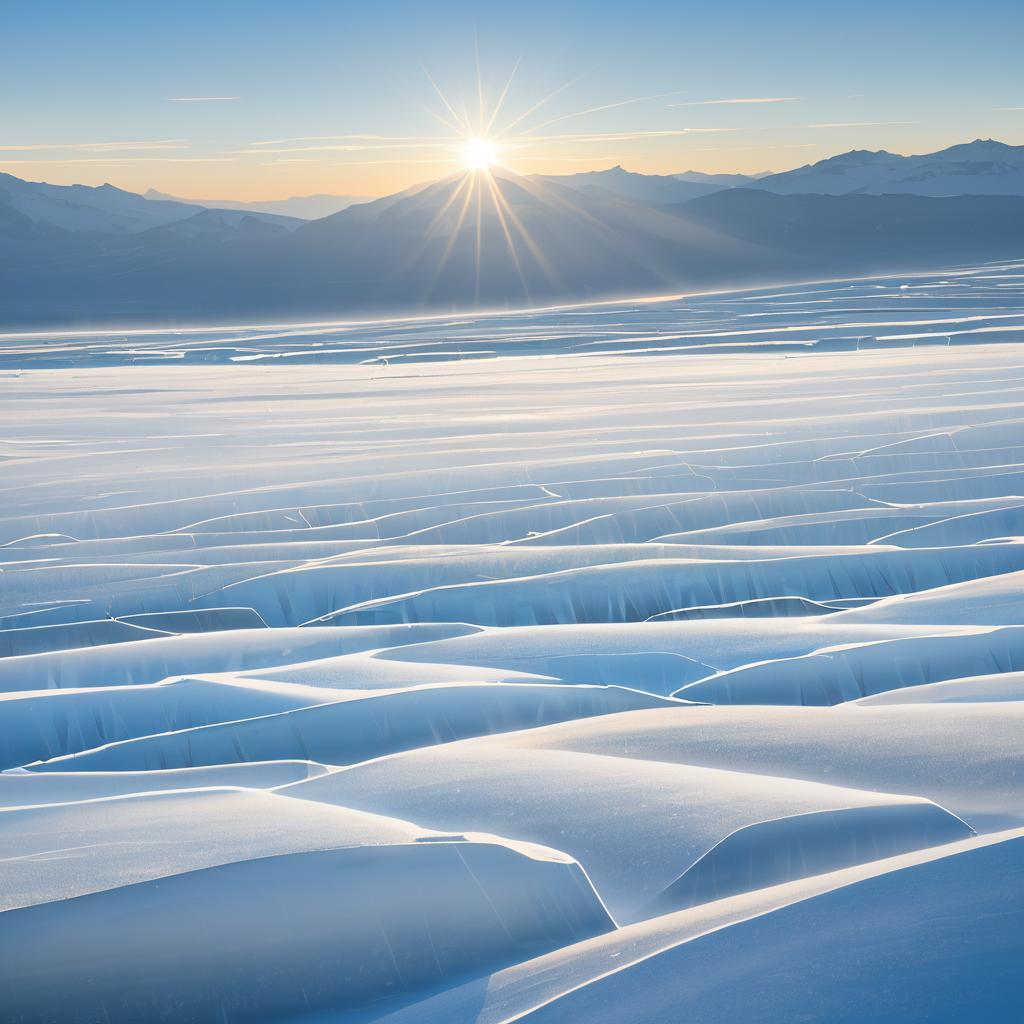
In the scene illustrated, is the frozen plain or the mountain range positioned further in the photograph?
the mountain range

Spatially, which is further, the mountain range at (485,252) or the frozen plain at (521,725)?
the mountain range at (485,252)

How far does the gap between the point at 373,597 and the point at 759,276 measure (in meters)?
45.9

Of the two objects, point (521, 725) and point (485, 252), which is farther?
point (485, 252)

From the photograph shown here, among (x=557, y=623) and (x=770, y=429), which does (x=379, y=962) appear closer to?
(x=557, y=623)

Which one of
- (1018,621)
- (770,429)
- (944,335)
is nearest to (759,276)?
Result: (944,335)

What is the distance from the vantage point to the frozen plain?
1320 mm

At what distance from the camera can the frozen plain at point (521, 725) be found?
4.33 feet

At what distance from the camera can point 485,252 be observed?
165ft

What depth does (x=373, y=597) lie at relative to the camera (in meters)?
3.39

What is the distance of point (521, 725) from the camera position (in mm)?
2318

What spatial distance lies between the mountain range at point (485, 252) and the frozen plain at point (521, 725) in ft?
107

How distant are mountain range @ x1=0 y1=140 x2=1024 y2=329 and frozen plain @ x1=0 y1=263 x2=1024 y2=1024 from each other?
32563 mm

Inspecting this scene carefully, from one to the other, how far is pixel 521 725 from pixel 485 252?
49142mm

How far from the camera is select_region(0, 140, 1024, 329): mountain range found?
43.7 metres
